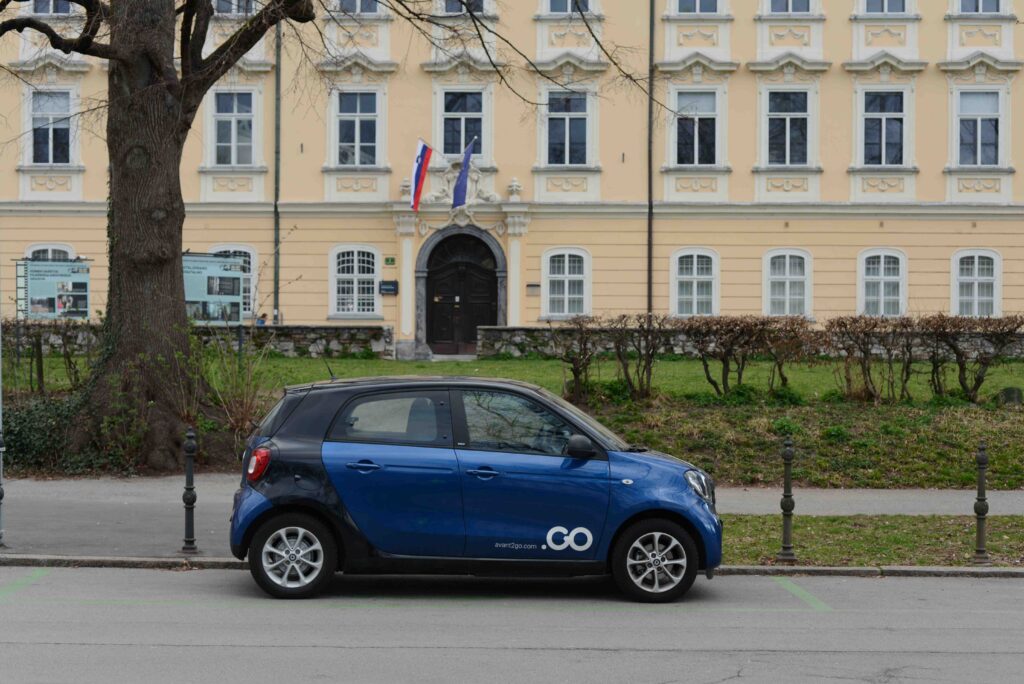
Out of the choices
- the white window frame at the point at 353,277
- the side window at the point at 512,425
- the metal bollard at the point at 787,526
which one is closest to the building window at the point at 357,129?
the white window frame at the point at 353,277

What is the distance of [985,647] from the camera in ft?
28.1

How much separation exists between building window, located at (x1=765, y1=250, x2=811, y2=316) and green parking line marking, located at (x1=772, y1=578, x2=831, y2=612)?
23039 mm

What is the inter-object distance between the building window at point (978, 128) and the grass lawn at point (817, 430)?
47.0 feet

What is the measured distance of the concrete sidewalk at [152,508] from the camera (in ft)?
40.1

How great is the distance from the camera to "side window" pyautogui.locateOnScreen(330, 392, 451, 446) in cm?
994

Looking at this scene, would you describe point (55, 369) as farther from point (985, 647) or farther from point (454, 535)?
point (985, 647)

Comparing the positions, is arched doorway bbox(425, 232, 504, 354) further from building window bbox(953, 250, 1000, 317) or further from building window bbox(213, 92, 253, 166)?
building window bbox(953, 250, 1000, 317)

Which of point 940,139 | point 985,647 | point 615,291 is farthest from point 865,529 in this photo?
point 940,139

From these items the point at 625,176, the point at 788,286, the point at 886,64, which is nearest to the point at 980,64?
the point at 886,64

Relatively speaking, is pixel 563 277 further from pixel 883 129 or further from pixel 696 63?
pixel 883 129

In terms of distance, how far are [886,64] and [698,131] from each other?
511 cm

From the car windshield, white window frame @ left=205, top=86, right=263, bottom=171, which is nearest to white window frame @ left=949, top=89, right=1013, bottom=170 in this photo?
white window frame @ left=205, top=86, right=263, bottom=171

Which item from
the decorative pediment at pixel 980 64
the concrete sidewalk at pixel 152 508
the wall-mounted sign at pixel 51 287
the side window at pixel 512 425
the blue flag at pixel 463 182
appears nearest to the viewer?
the side window at pixel 512 425

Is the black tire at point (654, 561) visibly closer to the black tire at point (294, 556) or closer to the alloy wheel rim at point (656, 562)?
the alloy wheel rim at point (656, 562)
